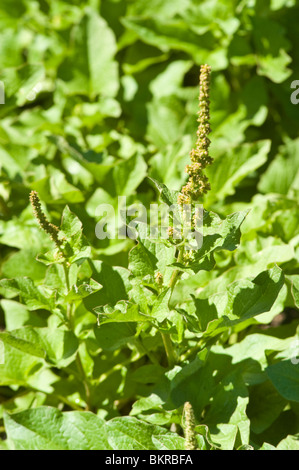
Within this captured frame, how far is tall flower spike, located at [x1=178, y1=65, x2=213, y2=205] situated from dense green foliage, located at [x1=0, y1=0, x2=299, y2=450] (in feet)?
0.26

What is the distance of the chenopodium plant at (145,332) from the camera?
49.8 inches

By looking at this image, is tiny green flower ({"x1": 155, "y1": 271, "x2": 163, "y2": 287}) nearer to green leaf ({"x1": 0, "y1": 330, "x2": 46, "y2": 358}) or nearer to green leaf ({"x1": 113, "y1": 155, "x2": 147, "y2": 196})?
green leaf ({"x1": 0, "y1": 330, "x2": 46, "y2": 358})

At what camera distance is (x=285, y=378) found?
1445 millimetres

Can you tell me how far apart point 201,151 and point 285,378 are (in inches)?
26.0

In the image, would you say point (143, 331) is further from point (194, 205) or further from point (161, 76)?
point (161, 76)

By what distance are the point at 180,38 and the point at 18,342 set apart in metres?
1.41

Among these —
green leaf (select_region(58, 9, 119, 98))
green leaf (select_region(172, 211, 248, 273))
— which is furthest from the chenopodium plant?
green leaf (select_region(58, 9, 119, 98))

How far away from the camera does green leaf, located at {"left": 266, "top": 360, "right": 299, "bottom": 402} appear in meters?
1.42

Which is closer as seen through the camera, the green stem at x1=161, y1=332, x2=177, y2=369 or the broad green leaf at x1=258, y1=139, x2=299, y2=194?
the green stem at x1=161, y1=332, x2=177, y2=369

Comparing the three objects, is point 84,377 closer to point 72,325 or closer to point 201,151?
point 72,325

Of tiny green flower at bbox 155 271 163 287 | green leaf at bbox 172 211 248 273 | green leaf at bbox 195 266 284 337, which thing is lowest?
green leaf at bbox 195 266 284 337

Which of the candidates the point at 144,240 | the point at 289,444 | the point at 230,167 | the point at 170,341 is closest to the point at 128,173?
the point at 230,167

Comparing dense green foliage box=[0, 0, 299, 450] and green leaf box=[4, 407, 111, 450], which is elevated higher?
dense green foliage box=[0, 0, 299, 450]

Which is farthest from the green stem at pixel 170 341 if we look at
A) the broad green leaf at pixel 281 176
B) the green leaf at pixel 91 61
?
the green leaf at pixel 91 61
